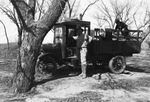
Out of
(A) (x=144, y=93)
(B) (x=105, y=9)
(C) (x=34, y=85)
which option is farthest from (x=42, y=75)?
(B) (x=105, y=9)

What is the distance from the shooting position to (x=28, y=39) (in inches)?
226

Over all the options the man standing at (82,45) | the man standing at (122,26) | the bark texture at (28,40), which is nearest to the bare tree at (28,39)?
the bark texture at (28,40)

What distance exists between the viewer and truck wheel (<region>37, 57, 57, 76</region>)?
7.80 metres

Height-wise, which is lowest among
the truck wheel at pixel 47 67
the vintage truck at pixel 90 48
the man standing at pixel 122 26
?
the truck wheel at pixel 47 67

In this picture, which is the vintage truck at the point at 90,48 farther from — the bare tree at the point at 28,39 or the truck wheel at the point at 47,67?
the bare tree at the point at 28,39

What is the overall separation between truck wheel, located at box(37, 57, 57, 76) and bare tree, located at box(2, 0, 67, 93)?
1.88m

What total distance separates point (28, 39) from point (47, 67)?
235 cm

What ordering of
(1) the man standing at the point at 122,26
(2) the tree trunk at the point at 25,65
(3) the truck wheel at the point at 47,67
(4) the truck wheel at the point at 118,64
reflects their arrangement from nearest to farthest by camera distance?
(2) the tree trunk at the point at 25,65 < (3) the truck wheel at the point at 47,67 < (4) the truck wheel at the point at 118,64 < (1) the man standing at the point at 122,26

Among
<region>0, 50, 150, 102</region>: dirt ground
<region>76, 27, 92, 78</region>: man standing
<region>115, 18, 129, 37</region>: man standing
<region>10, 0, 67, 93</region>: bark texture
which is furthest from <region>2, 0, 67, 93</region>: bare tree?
<region>115, 18, 129, 37</region>: man standing

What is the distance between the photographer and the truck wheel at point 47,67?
7.80 metres

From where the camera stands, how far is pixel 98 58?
8508 mm

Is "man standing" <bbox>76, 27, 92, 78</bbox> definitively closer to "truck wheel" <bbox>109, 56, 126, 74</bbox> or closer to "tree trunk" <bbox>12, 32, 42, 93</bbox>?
"truck wheel" <bbox>109, 56, 126, 74</bbox>

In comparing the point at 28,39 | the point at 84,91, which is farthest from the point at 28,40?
the point at 84,91

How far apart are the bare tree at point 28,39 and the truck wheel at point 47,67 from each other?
1.88m
